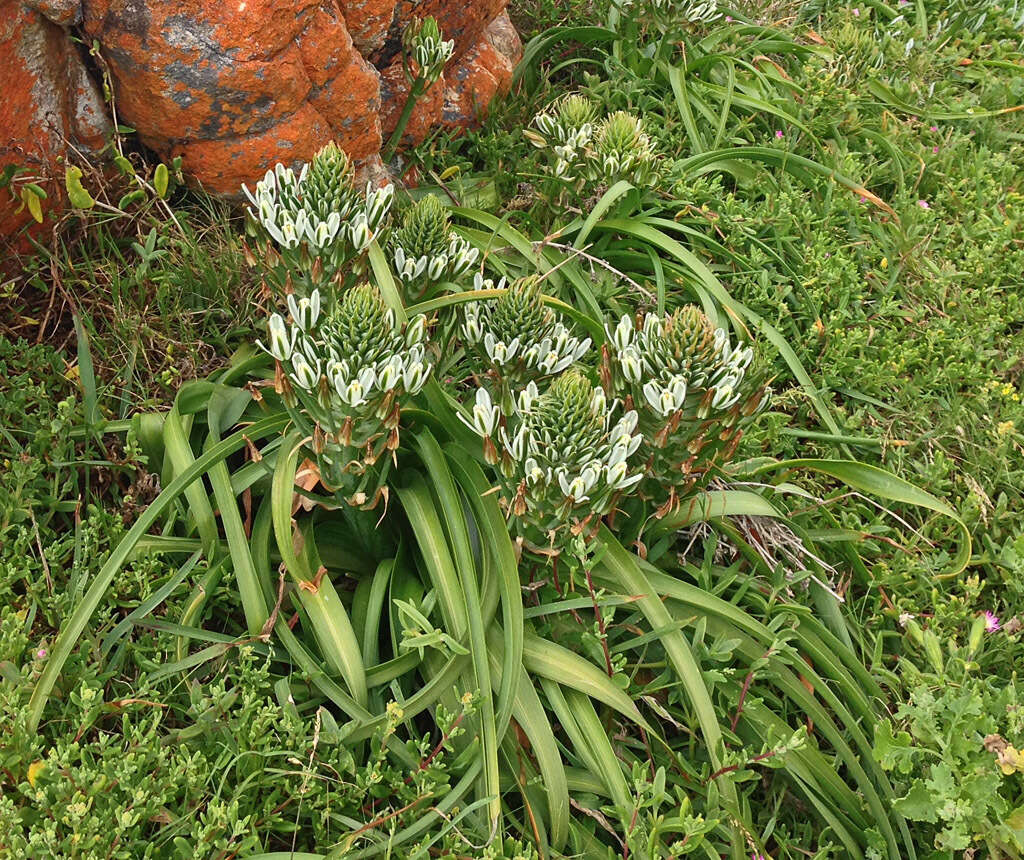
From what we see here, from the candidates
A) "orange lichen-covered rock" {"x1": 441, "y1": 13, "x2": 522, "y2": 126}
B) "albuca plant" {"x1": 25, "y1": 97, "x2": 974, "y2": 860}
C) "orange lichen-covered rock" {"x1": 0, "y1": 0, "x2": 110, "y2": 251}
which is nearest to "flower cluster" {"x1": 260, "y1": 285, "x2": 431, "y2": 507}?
"albuca plant" {"x1": 25, "y1": 97, "x2": 974, "y2": 860}

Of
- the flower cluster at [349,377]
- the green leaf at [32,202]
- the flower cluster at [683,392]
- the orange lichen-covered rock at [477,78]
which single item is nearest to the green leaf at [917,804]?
the flower cluster at [683,392]

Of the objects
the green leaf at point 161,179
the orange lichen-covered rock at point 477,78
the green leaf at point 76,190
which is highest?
the green leaf at point 76,190

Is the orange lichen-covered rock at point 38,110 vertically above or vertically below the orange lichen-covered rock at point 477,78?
above

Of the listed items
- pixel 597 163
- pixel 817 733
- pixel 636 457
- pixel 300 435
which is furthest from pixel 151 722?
pixel 597 163

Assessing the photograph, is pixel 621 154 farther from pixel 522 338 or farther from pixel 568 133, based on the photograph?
pixel 522 338

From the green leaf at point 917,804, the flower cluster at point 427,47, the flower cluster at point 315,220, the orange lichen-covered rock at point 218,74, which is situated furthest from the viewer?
the flower cluster at point 427,47

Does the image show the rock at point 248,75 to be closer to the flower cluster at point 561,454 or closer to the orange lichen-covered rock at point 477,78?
the orange lichen-covered rock at point 477,78

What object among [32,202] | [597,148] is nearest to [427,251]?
[597,148]

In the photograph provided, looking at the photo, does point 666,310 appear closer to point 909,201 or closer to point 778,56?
point 909,201
